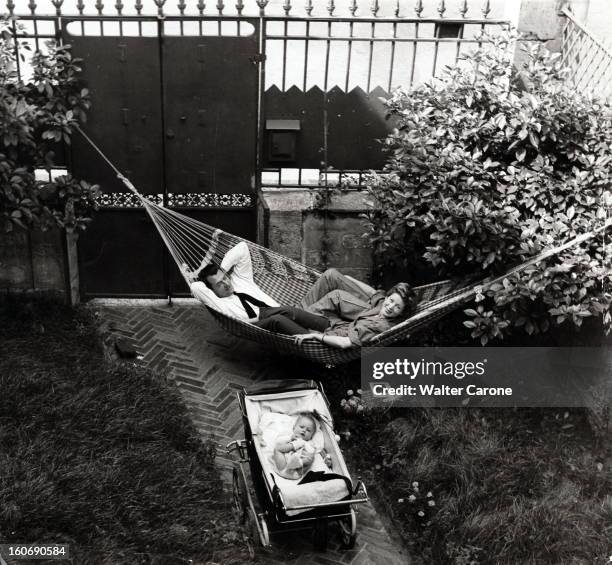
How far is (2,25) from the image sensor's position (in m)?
5.45

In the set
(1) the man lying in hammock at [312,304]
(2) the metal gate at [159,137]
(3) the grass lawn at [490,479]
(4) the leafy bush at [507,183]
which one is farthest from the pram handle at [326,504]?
(2) the metal gate at [159,137]

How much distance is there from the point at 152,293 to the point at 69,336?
3.25 ft

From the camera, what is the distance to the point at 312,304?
5.77 m

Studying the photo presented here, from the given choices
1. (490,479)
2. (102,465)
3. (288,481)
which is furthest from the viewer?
(490,479)

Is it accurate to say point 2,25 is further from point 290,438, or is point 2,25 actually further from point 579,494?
point 579,494

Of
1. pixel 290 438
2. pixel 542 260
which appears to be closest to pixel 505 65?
pixel 542 260

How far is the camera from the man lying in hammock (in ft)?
17.4

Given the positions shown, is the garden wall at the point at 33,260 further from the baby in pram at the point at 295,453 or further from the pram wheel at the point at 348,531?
the pram wheel at the point at 348,531

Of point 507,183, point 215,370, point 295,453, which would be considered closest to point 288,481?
point 295,453

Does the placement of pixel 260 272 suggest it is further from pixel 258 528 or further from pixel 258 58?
pixel 258 528

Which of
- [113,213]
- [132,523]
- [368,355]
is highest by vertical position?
[113,213]

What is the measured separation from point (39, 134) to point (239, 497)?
11.4 feet

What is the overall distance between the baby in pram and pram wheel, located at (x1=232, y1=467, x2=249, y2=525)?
316 mm

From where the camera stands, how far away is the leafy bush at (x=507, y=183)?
482 cm
